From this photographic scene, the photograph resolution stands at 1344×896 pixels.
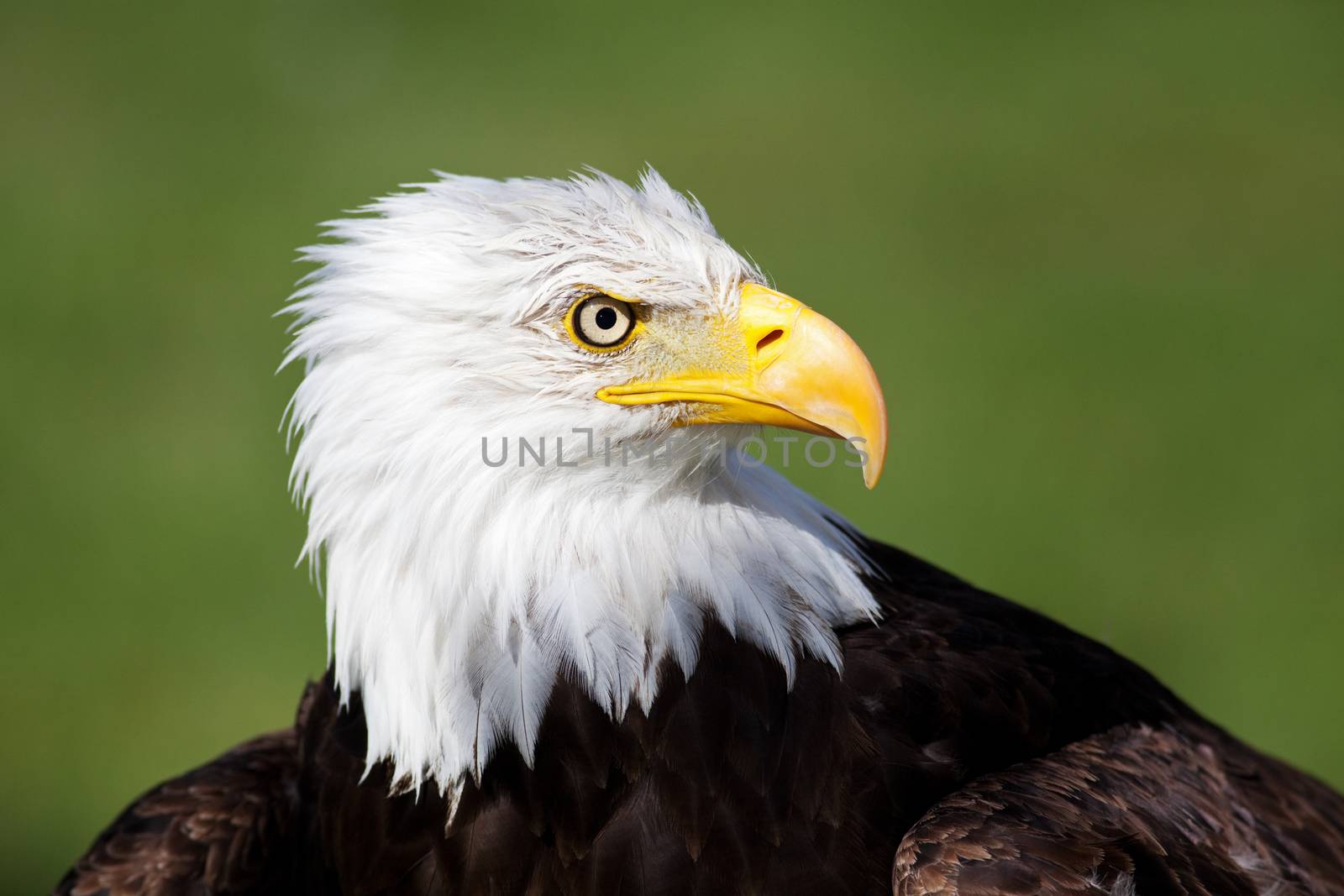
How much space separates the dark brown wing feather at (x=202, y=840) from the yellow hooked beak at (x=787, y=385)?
1412mm

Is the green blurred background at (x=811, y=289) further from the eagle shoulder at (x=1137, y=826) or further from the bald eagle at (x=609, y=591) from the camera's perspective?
the bald eagle at (x=609, y=591)

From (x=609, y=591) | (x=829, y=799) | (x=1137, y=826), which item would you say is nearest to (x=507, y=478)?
(x=609, y=591)

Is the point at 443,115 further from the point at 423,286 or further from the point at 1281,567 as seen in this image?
the point at 423,286

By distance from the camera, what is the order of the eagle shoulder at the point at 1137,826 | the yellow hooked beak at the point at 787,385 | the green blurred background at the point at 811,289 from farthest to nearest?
1. the green blurred background at the point at 811,289
2. the yellow hooked beak at the point at 787,385
3. the eagle shoulder at the point at 1137,826

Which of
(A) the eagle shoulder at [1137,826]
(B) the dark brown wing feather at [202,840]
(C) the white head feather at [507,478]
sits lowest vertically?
(B) the dark brown wing feather at [202,840]

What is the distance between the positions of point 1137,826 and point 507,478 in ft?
4.52

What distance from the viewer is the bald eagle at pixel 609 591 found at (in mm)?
2326

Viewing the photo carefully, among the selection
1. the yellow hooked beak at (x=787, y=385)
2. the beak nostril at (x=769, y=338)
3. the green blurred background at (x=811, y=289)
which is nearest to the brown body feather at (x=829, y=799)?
the yellow hooked beak at (x=787, y=385)

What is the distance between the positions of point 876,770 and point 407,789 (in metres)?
0.91

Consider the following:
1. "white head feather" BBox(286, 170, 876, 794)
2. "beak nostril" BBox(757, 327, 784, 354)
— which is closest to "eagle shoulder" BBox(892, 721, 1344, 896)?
"white head feather" BBox(286, 170, 876, 794)

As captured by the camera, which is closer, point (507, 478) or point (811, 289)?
point (507, 478)

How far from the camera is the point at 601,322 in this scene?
2.36 metres

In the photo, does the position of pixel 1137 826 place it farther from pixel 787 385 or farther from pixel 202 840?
pixel 202 840

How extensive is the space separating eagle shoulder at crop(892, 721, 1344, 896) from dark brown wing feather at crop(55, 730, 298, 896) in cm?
151
